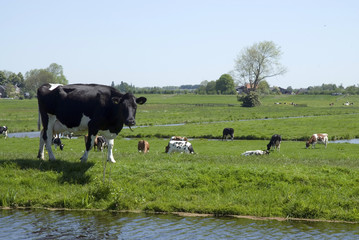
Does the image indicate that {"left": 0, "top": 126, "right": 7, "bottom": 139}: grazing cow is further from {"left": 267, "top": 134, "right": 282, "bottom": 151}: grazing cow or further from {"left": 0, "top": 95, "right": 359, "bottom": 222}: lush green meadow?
{"left": 0, "top": 95, "right": 359, "bottom": 222}: lush green meadow

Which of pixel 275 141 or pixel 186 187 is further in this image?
pixel 275 141

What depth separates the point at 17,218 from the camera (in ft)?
46.8

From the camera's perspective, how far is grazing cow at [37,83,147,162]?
55.9 feet

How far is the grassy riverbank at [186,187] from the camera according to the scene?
596 inches

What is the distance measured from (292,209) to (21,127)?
5135cm

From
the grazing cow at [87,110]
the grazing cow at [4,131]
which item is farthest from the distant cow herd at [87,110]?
the grazing cow at [4,131]

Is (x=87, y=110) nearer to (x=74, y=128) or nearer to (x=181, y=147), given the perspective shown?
(x=74, y=128)

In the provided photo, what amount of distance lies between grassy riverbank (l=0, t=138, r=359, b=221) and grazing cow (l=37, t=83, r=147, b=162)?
3.83 feet

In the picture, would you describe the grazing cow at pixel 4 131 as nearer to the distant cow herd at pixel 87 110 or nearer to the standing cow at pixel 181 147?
the standing cow at pixel 181 147

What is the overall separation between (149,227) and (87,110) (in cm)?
579

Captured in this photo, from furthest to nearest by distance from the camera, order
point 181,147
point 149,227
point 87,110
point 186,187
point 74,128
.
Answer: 1. point 181,147
2. point 74,128
3. point 87,110
4. point 186,187
5. point 149,227

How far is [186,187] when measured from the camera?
1662cm

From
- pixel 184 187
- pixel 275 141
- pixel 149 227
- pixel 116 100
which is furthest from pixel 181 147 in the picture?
pixel 149 227

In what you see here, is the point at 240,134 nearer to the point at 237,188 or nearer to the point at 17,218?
the point at 237,188
